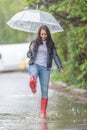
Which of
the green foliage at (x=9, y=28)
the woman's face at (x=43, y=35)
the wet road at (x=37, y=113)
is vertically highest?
the woman's face at (x=43, y=35)

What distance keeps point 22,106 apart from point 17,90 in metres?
5.39

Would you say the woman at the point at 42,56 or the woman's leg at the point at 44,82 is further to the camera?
the woman's leg at the point at 44,82

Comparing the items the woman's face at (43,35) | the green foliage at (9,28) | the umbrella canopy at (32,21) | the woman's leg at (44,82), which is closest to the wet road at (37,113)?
the woman's leg at (44,82)

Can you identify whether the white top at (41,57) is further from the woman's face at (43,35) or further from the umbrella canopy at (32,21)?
the umbrella canopy at (32,21)

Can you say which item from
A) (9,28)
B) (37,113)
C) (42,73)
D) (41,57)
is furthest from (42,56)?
(9,28)

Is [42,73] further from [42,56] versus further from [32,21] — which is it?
[32,21]

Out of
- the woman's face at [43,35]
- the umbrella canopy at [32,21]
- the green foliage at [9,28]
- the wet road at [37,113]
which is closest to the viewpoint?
the wet road at [37,113]

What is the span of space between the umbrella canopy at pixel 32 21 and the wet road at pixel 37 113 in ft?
6.23

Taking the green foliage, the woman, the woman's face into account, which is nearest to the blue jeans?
the woman

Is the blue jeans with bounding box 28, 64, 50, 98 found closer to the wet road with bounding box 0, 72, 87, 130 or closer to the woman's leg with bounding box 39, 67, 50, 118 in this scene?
the woman's leg with bounding box 39, 67, 50, 118

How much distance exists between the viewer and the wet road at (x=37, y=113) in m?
10.9

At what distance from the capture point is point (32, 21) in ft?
41.2

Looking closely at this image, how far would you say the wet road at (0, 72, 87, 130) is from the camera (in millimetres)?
10930

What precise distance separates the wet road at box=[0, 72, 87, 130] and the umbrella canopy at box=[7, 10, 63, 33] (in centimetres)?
190
